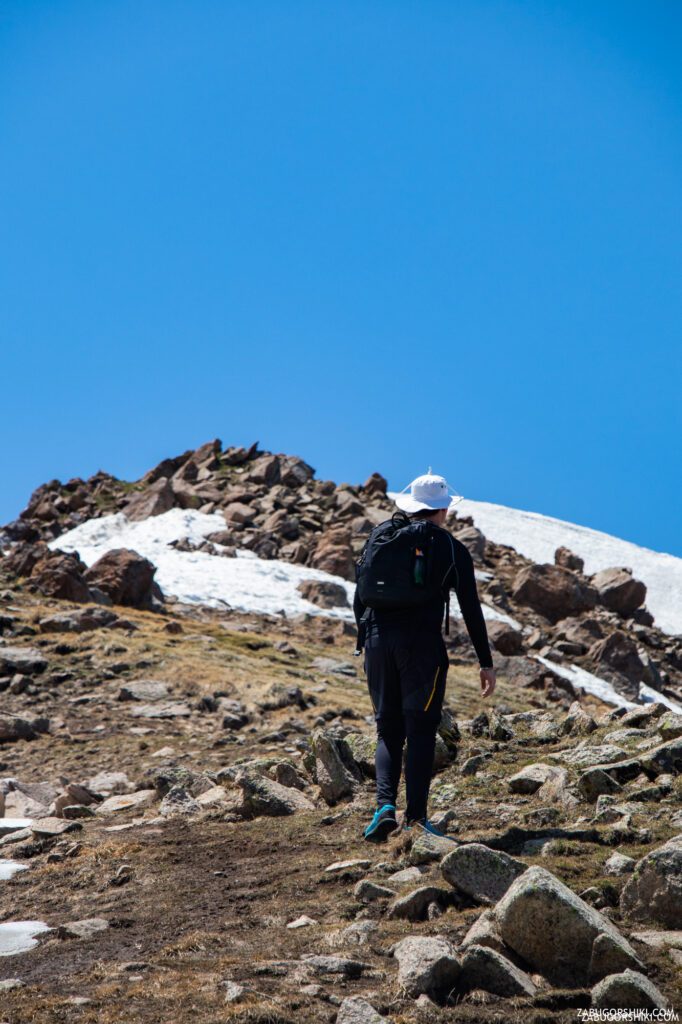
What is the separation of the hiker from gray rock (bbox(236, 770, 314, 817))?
186cm

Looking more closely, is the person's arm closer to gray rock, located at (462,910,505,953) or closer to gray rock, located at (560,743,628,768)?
gray rock, located at (560,743,628,768)

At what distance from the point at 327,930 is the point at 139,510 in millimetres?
41214

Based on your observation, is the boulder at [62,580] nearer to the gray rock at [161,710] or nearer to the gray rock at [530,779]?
the gray rock at [161,710]

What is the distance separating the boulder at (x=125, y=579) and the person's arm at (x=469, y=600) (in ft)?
74.4

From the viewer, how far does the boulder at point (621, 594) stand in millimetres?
44697

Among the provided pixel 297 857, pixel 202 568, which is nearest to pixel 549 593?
pixel 202 568

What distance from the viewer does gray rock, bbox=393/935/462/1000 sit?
356 centimetres

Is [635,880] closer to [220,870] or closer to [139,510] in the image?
[220,870]

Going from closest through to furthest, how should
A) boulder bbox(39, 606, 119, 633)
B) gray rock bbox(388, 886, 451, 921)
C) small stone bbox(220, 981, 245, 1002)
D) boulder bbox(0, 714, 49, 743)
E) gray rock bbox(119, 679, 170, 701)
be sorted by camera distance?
small stone bbox(220, 981, 245, 1002) → gray rock bbox(388, 886, 451, 921) → boulder bbox(0, 714, 49, 743) → gray rock bbox(119, 679, 170, 701) → boulder bbox(39, 606, 119, 633)

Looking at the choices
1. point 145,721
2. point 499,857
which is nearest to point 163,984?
point 499,857

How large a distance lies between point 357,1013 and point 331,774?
14.5ft

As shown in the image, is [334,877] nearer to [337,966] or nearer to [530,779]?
[337,966]

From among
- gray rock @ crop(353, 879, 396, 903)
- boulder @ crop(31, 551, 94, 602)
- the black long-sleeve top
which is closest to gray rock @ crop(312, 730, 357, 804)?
the black long-sleeve top

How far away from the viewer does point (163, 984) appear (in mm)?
3805
